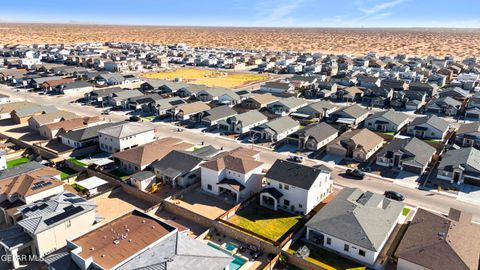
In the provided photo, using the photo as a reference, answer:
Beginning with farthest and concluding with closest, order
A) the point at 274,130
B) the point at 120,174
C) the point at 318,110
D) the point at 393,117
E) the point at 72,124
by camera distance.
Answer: the point at 318,110
the point at 393,117
the point at 72,124
the point at 274,130
the point at 120,174

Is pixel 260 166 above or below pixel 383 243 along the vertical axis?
above

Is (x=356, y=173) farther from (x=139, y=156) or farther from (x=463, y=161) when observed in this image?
(x=139, y=156)

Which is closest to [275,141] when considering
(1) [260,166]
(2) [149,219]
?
(1) [260,166]

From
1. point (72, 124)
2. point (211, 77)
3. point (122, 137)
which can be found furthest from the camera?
point (211, 77)

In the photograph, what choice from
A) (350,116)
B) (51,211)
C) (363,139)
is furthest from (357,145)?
(51,211)

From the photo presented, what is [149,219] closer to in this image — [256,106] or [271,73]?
[256,106]

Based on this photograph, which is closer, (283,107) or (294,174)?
(294,174)

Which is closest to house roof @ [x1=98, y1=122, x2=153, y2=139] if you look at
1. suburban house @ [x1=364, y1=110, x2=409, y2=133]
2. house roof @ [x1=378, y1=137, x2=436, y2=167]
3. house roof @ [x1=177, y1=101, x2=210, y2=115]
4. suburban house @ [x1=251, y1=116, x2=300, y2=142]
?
house roof @ [x1=177, y1=101, x2=210, y2=115]
